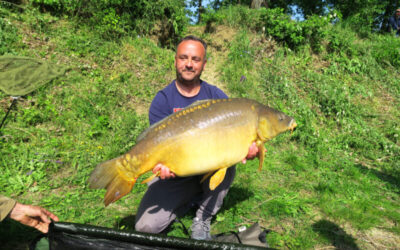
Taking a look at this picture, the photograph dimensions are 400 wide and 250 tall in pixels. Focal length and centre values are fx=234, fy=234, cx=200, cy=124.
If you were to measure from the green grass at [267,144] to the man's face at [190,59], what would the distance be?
132cm

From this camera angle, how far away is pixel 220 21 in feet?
20.4

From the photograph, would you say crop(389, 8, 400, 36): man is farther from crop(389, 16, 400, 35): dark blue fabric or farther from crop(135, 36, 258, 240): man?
crop(135, 36, 258, 240): man

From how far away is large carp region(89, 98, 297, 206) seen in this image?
140cm

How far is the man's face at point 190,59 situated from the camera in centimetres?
177

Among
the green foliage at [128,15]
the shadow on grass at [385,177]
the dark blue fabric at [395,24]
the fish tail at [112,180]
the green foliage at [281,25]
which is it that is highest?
the dark blue fabric at [395,24]

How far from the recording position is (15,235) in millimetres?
1759

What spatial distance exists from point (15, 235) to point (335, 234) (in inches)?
105

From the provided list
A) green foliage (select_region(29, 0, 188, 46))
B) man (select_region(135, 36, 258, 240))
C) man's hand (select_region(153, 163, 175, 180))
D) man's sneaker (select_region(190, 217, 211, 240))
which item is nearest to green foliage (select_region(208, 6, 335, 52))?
green foliage (select_region(29, 0, 188, 46))

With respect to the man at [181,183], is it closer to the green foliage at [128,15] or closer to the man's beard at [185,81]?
the man's beard at [185,81]

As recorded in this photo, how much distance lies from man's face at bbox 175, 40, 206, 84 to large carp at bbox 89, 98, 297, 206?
390 mm

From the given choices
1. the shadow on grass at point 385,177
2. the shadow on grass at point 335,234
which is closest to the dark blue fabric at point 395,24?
the shadow on grass at point 385,177

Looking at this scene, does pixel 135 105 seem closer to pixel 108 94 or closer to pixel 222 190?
pixel 108 94

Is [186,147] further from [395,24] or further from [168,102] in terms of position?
[395,24]

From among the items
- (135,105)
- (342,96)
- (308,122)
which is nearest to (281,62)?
(342,96)
